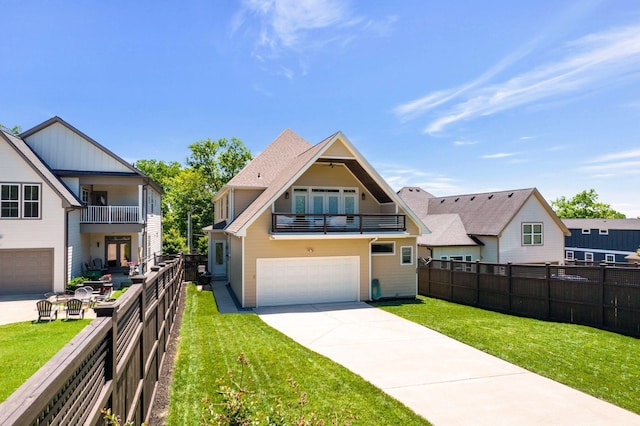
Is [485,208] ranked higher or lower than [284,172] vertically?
lower

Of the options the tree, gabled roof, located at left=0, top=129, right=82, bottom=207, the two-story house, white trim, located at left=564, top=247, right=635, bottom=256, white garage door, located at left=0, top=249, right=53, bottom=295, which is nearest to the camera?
the two-story house

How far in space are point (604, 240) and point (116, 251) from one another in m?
46.2

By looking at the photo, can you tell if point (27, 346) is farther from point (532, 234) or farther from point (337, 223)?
point (532, 234)

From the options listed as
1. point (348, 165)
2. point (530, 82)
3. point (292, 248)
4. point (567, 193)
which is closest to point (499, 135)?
point (530, 82)

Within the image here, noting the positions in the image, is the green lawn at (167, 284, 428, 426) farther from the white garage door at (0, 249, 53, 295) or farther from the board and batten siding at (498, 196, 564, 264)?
the board and batten siding at (498, 196, 564, 264)

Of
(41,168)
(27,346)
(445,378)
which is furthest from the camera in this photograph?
(41,168)

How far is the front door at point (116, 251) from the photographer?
76.5 ft

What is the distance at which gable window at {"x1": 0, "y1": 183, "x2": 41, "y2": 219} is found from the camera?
17.2m

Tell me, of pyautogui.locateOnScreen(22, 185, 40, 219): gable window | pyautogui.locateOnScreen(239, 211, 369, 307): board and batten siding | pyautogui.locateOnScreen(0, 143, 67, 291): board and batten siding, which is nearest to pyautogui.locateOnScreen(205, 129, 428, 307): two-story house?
pyautogui.locateOnScreen(239, 211, 369, 307): board and batten siding

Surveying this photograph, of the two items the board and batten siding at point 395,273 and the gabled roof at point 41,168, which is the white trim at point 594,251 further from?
the gabled roof at point 41,168

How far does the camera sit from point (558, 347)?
9.91 metres

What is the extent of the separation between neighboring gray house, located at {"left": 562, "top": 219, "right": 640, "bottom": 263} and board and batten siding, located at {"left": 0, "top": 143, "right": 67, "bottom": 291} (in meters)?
41.6

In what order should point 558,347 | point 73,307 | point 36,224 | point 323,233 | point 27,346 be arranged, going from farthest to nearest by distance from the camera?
point 36,224
point 323,233
point 73,307
point 558,347
point 27,346

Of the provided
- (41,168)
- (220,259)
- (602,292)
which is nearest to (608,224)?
(602,292)
